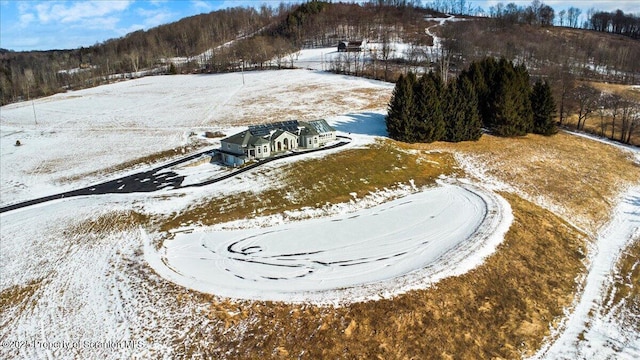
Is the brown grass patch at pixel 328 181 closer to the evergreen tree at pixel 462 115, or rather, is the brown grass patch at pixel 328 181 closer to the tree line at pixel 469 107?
the tree line at pixel 469 107

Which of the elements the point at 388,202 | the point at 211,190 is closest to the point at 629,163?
the point at 388,202

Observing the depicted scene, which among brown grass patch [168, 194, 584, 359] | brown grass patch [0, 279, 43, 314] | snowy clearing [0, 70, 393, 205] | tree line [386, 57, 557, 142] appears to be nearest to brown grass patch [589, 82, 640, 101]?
tree line [386, 57, 557, 142]

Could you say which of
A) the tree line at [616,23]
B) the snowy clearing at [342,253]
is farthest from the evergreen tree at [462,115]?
the tree line at [616,23]

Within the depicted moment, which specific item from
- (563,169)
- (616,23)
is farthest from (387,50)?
(616,23)

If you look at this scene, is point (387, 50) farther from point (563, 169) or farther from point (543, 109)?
point (563, 169)

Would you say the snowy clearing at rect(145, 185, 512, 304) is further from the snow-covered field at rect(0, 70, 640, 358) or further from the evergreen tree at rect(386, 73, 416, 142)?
the evergreen tree at rect(386, 73, 416, 142)

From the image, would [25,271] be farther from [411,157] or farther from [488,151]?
[488,151]
